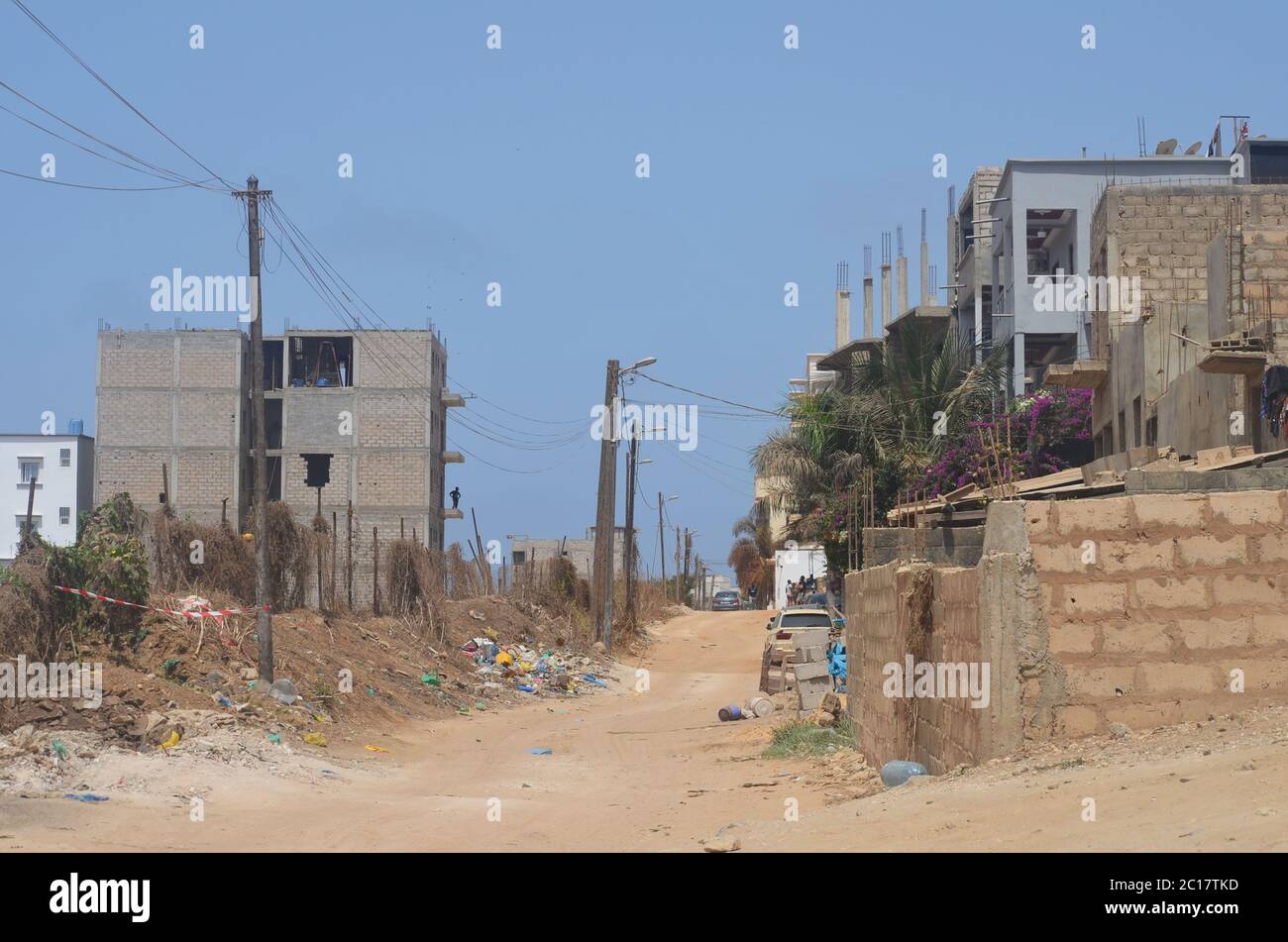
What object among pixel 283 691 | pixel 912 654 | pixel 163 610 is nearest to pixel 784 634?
pixel 283 691

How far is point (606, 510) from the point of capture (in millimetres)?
39000

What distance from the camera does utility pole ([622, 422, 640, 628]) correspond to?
4419 cm

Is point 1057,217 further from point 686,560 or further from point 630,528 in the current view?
point 686,560

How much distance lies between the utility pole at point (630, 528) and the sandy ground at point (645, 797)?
2149 cm

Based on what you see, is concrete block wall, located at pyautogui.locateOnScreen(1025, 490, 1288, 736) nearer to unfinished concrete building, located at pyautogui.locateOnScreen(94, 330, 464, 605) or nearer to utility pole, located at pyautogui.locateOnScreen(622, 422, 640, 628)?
utility pole, located at pyautogui.locateOnScreen(622, 422, 640, 628)

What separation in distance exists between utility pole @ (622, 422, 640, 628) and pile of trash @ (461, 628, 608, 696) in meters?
10.9

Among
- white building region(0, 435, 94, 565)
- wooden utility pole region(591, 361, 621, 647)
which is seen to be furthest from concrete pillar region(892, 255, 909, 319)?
white building region(0, 435, 94, 565)

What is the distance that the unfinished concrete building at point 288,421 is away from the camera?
7312 centimetres

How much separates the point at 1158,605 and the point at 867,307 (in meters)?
53.7

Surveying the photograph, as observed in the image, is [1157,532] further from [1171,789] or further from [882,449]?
[882,449]

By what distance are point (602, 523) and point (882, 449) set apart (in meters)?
8.36
